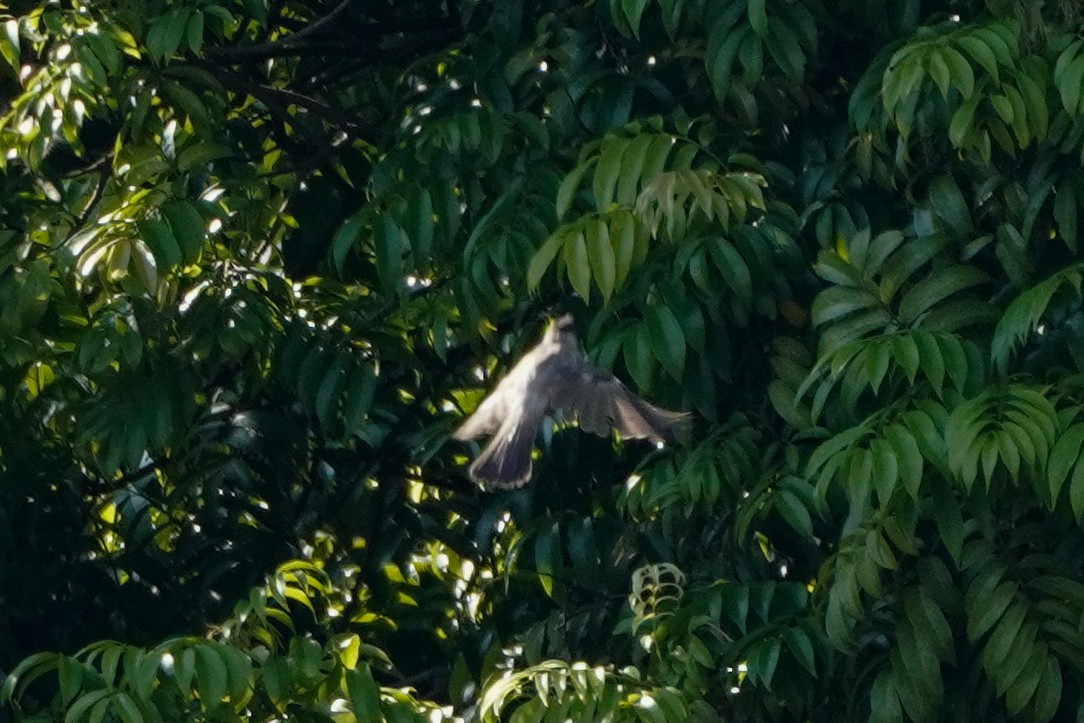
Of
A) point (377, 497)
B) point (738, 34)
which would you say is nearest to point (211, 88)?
point (377, 497)

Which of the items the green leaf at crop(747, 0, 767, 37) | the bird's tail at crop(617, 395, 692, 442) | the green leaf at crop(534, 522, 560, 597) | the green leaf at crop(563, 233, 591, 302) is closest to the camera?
the green leaf at crop(563, 233, 591, 302)

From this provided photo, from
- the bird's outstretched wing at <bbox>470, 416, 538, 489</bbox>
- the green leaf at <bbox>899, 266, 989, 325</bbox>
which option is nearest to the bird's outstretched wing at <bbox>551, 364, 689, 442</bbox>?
the bird's outstretched wing at <bbox>470, 416, 538, 489</bbox>

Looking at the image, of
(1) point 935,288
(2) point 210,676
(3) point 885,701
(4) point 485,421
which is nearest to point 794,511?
(3) point 885,701

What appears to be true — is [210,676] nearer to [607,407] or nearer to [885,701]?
[607,407]

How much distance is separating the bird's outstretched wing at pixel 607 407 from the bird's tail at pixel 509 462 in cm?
11

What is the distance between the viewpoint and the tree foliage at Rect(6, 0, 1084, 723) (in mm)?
3646

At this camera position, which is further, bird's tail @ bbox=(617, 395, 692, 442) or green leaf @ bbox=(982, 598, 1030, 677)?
bird's tail @ bbox=(617, 395, 692, 442)

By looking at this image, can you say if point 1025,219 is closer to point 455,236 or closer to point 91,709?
point 455,236

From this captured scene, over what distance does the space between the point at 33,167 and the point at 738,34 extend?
1.59 meters

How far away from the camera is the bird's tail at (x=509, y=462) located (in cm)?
414

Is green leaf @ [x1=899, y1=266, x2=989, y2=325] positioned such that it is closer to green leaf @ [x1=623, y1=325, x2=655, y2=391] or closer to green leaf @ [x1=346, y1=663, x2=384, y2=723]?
green leaf @ [x1=623, y1=325, x2=655, y2=391]

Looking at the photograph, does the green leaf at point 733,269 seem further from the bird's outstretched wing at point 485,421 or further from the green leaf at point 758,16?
the bird's outstretched wing at point 485,421

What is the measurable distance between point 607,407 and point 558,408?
139 millimetres

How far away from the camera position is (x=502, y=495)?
4.70 metres
